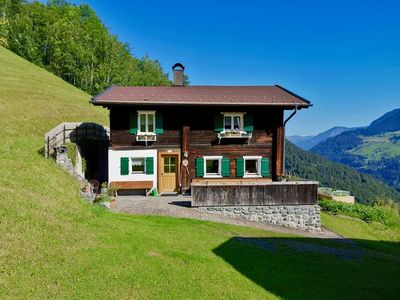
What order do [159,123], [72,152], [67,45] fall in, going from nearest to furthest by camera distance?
[72,152], [159,123], [67,45]

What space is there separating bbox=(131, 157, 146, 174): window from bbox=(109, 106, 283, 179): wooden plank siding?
86 cm

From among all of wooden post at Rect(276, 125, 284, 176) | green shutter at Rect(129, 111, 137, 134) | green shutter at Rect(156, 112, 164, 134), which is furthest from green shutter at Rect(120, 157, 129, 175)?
wooden post at Rect(276, 125, 284, 176)

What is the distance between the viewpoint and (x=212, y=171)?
78.7 ft

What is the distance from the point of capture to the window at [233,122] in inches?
929

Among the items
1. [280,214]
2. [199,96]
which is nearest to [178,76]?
[199,96]

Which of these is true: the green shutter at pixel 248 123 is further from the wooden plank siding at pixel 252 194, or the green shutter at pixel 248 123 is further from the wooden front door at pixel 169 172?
the wooden plank siding at pixel 252 194

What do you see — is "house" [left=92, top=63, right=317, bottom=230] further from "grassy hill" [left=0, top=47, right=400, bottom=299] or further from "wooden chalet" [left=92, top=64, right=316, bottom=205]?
"grassy hill" [left=0, top=47, right=400, bottom=299]

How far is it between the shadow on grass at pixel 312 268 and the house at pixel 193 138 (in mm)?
8426

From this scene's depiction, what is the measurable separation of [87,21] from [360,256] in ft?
220

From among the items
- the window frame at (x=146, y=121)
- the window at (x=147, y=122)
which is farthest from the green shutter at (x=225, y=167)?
the window at (x=147, y=122)

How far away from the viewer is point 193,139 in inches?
928

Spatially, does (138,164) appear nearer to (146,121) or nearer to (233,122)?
(146,121)

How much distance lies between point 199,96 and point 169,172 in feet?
19.0

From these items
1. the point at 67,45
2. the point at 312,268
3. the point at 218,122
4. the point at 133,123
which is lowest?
the point at 312,268
